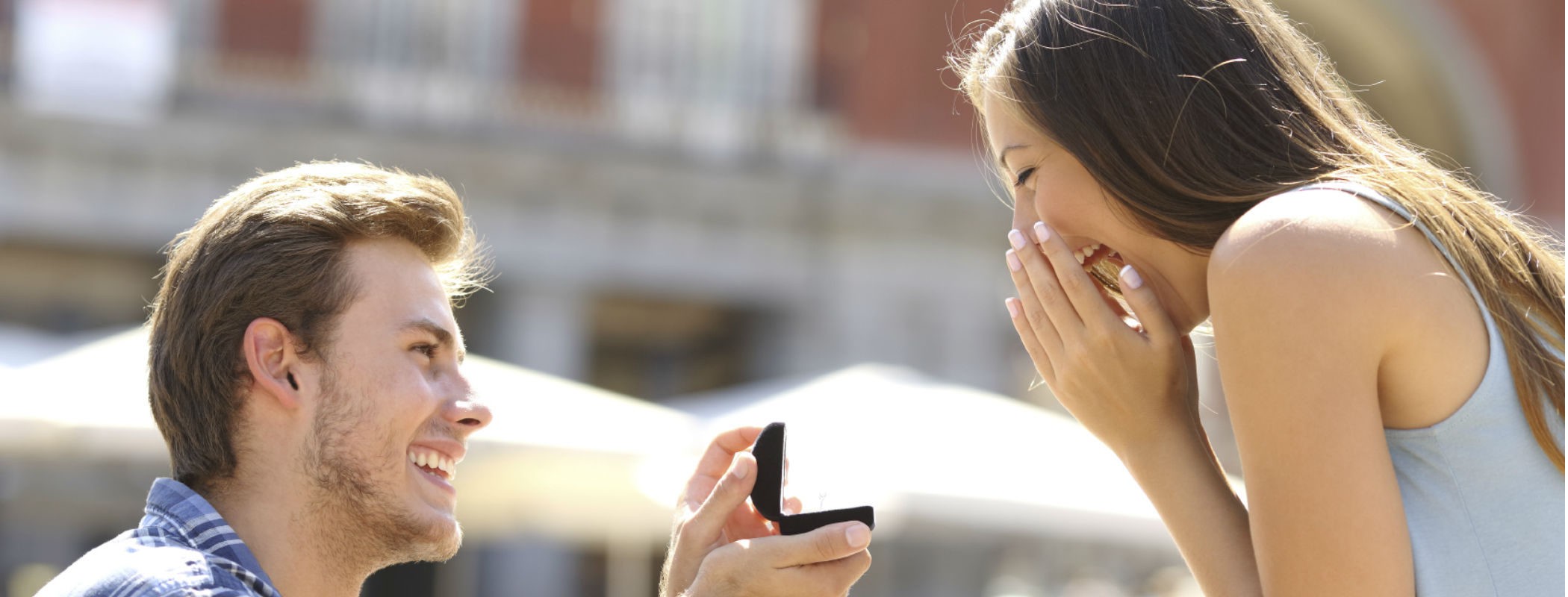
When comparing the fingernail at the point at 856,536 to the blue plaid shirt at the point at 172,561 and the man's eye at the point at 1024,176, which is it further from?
the blue plaid shirt at the point at 172,561

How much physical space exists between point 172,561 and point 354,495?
502 millimetres

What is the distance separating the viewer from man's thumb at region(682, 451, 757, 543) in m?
2.16

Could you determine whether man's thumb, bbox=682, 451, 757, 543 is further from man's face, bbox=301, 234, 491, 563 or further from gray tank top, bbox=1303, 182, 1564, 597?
gray tank top, bbox=1303, 182, 1564, 597

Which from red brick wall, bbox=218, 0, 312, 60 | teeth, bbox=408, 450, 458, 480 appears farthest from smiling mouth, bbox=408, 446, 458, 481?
red brick wall, bbox=218, 0, 312, 60

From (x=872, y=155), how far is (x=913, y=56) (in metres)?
1.13

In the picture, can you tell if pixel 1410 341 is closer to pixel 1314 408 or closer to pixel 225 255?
pixel 1314 408

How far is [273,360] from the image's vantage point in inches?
99.1

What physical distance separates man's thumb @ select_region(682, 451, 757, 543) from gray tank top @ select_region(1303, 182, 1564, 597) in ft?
2.81

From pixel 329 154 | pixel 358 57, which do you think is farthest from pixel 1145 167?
pixel 358 57

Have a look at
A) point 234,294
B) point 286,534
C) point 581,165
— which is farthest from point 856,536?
point 581,165

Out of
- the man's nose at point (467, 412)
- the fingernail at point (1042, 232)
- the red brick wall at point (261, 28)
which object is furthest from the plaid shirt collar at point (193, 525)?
the red brick wall at point (261, 28)

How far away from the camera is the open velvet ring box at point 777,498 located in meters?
2.12

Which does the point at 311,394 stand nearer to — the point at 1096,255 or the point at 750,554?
the point at 750,554

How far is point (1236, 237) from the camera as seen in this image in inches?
73.5
